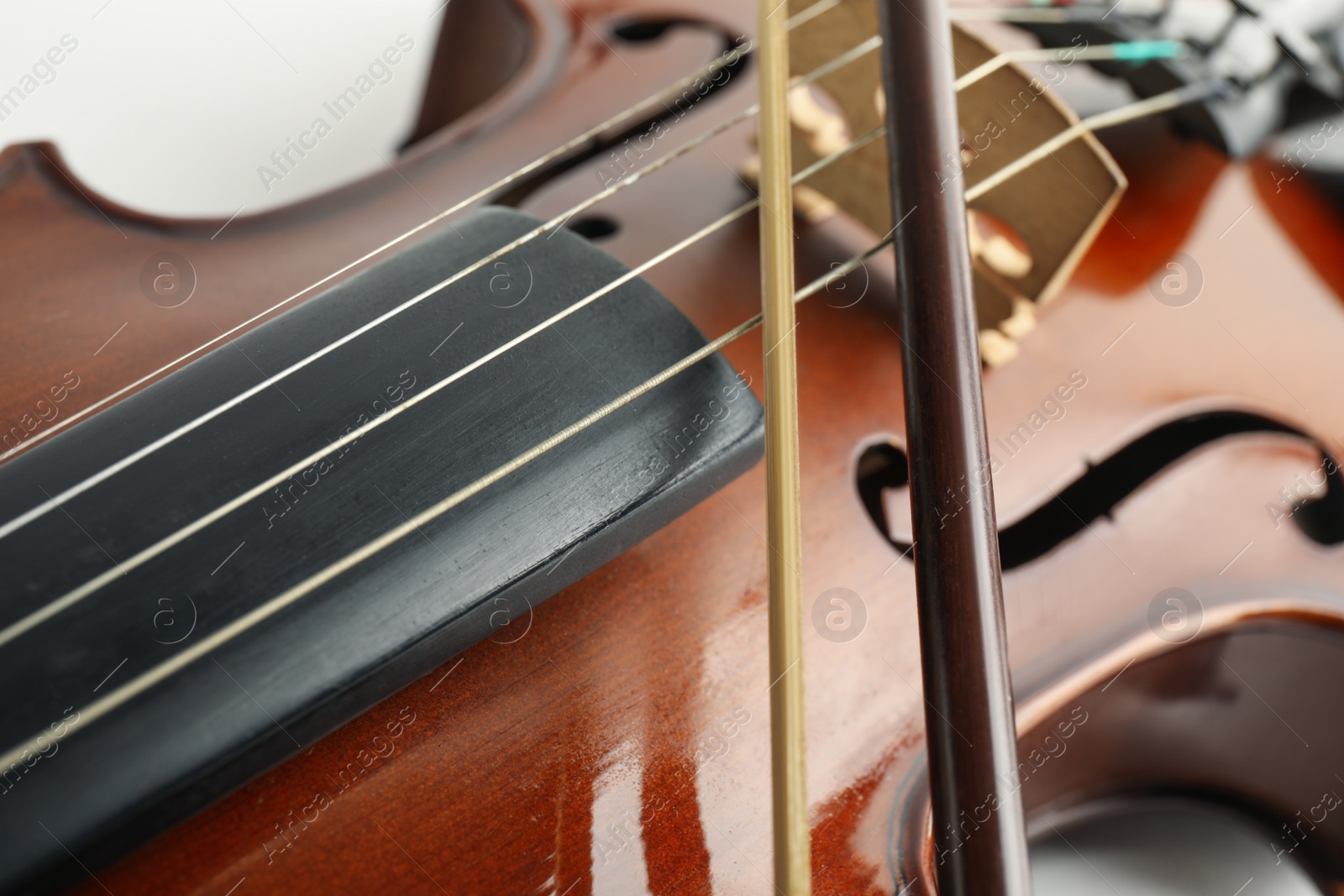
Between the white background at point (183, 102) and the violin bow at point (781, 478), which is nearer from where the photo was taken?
the violin bow at point (781, 478)

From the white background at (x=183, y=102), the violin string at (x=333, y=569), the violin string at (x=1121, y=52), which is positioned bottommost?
the violin string at (x=333, y=569)

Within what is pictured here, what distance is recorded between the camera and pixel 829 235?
781 millimetres

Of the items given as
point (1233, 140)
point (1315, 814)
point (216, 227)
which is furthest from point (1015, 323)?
point (216, 227)

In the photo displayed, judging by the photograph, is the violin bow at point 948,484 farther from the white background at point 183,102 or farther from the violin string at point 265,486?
the white background at point 183,102

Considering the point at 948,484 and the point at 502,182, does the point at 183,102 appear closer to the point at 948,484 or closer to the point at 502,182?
the point at 502,182

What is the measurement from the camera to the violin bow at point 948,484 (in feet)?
1.41

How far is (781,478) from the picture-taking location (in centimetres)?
49

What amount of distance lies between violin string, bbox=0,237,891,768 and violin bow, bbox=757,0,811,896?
45 mm

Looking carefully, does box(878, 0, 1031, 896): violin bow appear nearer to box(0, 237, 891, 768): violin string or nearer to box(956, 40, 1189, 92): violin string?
box(0, 237, 891, 768): violin string

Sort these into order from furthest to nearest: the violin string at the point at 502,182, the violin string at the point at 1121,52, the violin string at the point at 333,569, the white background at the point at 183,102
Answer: the white background at the point at 183,102 < the violin string at the point at 1121,52 < the violin string at the point at 502,182 < the violin string at the point at 333,569

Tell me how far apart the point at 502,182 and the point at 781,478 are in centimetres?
38

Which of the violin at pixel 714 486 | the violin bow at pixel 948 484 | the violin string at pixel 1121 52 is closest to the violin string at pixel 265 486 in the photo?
the violin at pixel 714 486

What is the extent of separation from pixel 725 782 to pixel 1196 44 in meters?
0.80

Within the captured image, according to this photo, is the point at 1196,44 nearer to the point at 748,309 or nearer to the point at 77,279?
the point at 748,309
